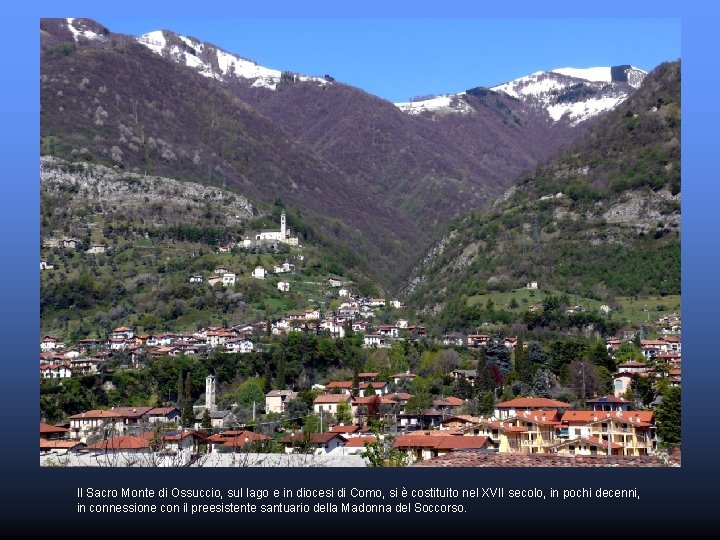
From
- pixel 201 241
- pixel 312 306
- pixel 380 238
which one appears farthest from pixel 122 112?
pixel 312 306

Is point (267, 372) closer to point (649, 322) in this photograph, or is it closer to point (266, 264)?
point (649, 322)

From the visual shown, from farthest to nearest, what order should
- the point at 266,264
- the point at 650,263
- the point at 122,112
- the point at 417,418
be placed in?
the point at 122,112
the point at 266,264
the point at 650,263
the point at 417,418

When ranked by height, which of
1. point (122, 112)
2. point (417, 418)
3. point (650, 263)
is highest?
point (122, 112)

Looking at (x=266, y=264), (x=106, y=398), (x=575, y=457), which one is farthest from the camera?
(x=266, y=264)

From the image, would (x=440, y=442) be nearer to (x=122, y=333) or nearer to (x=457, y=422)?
(x=457, y=422)

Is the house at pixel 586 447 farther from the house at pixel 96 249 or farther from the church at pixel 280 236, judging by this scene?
the church at pixel 280 236

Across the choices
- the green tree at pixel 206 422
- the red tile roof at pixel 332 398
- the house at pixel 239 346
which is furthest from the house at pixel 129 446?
the house at pixel 239 346

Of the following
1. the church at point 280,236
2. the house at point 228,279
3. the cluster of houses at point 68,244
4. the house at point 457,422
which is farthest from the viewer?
the church at point 280,236

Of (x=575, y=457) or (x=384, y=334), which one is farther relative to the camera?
(x=384, y=334)

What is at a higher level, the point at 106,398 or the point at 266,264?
the point at 266,264
